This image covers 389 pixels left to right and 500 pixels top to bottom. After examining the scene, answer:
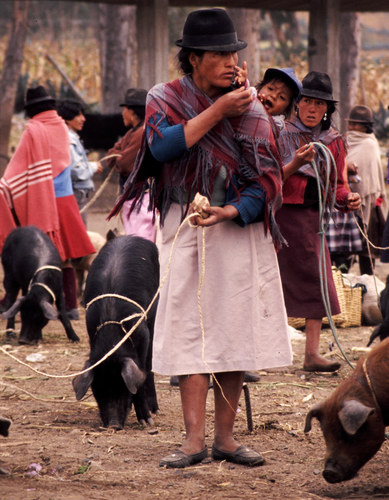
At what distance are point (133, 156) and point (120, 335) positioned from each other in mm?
3011

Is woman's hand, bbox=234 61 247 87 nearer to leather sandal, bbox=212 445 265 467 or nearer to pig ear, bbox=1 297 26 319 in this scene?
leather sandal, bbox=212 445 265 467

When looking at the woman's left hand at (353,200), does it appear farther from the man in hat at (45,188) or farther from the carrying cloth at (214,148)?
the man in hat at (45,188)

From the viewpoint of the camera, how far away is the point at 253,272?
406 cm

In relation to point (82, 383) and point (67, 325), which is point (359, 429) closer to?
point (82, 383)

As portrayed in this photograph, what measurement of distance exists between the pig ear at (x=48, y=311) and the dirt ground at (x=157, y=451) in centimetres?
98

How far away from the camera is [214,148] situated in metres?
3.98

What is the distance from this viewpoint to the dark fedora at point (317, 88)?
5.96 metres

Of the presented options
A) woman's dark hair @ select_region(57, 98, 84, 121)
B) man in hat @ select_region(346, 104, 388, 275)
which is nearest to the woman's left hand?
man in hat @ select_region(346, 104, 388, 275)

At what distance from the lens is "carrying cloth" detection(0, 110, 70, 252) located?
8.59 metres

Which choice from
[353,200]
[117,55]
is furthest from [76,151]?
[117,55]

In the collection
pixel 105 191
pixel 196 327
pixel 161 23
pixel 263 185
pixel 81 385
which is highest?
pixel 161 23

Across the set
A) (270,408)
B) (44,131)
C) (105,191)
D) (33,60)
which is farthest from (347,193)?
(33,60)

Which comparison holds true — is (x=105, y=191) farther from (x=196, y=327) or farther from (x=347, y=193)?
(x=196, y=327)

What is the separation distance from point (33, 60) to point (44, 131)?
852 inches
